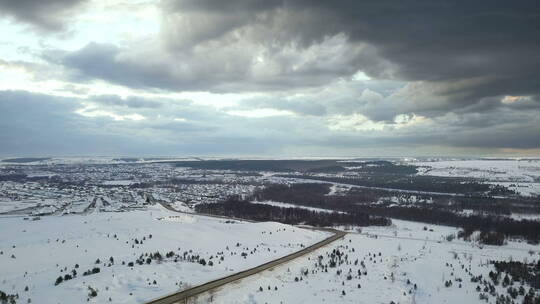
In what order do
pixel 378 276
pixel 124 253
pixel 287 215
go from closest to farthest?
pixel 378 276 < pixel 124 253 < pixel 287 215

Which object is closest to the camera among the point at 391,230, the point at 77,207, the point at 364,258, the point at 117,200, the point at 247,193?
the point at 364,258

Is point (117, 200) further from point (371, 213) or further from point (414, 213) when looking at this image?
point (414, 213)

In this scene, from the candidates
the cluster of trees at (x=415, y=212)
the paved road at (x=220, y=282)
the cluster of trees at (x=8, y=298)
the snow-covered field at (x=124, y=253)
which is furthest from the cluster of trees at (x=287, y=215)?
the cluster of trees at (x=8, y=298)

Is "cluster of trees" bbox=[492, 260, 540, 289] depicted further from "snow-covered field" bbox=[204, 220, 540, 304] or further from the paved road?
the paved road

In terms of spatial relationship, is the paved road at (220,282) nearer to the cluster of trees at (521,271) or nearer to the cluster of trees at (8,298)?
the cluster of trees at (8,298)

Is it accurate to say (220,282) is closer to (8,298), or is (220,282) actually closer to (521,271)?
(8,298)

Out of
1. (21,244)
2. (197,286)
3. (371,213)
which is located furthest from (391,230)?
(21,244)

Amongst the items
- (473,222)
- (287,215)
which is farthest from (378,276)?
(287,215)
